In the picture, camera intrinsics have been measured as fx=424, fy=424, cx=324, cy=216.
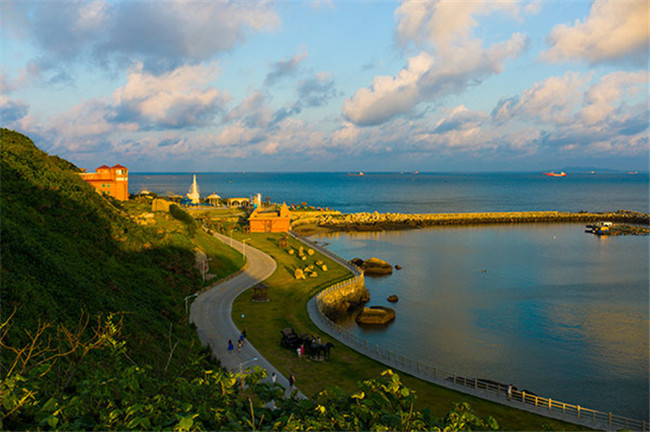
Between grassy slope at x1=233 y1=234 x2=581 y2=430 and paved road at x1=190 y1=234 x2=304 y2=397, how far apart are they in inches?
34.5

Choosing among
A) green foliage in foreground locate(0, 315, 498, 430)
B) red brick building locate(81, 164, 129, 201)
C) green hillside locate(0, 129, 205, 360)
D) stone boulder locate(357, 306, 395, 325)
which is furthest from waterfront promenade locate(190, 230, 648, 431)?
red brick building locate(81, 164, 129, 201)

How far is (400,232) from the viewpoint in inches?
4318

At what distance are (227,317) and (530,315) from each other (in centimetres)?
3292

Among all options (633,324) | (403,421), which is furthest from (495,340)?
(403,421)

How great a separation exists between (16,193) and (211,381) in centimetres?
3803

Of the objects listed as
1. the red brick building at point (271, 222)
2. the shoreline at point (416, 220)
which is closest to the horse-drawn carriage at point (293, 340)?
the red brick building at point (271, 222)

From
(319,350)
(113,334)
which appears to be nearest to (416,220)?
(319,350)

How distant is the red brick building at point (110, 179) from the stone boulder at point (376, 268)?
4978 centimetres

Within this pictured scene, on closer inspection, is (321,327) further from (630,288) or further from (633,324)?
(630,288)

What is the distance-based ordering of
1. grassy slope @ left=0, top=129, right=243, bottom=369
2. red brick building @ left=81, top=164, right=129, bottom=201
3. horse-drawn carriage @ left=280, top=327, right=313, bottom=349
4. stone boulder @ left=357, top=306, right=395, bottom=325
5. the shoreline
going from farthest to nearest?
1. the shoreline
2. red brick building @ left=81, top=164, right=129, bottom=201
3. stone boulder @ left=357, top=306, right=395, bottom=325
4. horse-drawn carriage @ left=280, top=327, right=313, bottom=349
5. grassy slope @ left=0, top=129, right=243, bottom=369

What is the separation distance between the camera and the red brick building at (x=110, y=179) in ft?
262

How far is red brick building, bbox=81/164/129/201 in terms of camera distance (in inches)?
3145

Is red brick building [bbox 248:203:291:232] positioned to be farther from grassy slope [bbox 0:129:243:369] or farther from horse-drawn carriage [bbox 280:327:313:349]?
horse-drawn carriage [bbox 280:327:313:349]

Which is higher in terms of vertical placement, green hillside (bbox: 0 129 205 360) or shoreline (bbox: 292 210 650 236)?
green hillside (bbox: 0 129 205 360)
